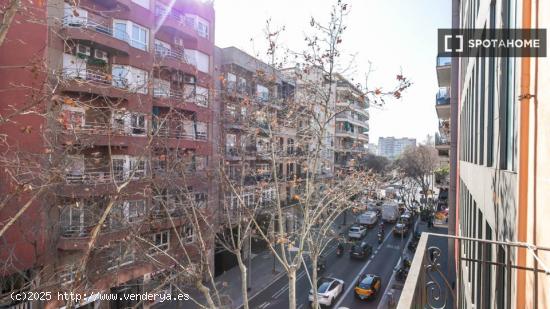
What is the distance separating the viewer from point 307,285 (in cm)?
2080

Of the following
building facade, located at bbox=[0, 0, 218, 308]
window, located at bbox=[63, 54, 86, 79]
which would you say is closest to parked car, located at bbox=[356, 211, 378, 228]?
building facade, located at bbox=[0, 0, 218, 308]

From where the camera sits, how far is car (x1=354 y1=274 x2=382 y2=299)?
18359 mm

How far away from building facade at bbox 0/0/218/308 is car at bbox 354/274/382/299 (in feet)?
30.5

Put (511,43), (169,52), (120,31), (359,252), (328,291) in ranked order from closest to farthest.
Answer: (511,43) < (120,31) < (328,291) < (169,52) < (359,252)

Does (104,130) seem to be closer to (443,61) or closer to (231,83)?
(231,83)

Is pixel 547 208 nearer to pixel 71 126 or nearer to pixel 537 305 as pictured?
pixel 537 305

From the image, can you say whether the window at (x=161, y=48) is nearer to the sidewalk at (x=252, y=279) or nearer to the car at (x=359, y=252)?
the sidewalk at (x=252, y=279)

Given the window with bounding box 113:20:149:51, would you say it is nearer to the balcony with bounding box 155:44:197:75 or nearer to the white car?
the balcony with bounding box 155:44:197:75

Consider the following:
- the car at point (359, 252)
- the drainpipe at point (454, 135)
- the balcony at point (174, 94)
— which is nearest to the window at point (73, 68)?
the balcony at point (174, 94)

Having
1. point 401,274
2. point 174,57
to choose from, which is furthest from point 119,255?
point 401,274

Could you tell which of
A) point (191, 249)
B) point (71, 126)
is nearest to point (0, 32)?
point (71, 126)

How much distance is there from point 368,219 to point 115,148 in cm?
2803

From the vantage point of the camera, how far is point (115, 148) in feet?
47.5

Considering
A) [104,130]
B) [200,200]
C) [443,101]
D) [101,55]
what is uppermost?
[101,55]
